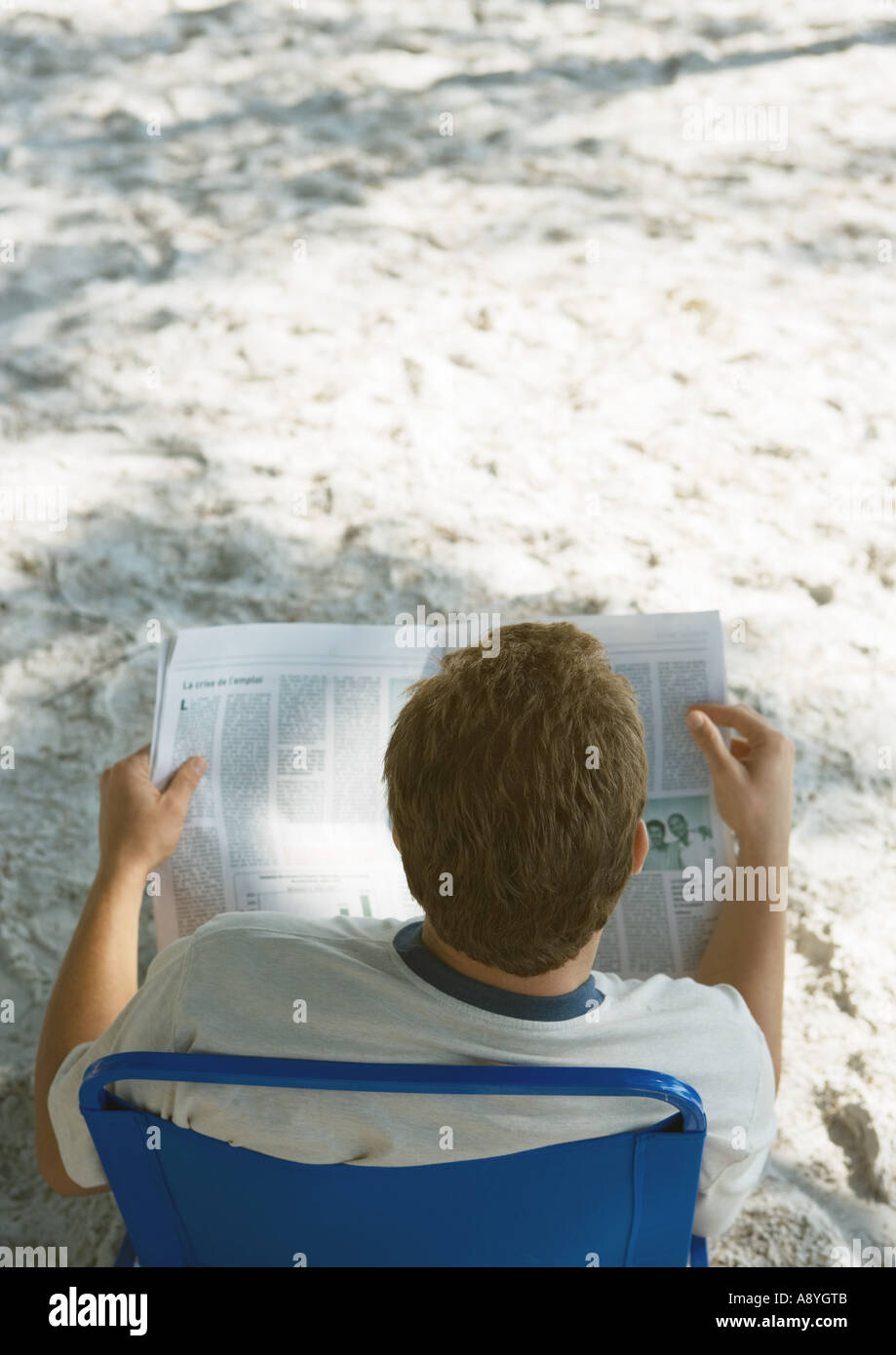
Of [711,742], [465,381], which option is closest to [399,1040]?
[711,742]

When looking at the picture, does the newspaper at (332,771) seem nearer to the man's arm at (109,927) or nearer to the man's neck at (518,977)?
the man's arm at (109,927)

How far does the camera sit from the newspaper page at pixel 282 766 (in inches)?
54.7

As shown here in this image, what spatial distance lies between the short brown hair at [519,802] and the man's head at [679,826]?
536 mm

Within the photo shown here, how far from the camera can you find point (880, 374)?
224 centimetres

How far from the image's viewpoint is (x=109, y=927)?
4.25 feet

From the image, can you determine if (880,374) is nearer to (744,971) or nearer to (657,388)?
(657,388)

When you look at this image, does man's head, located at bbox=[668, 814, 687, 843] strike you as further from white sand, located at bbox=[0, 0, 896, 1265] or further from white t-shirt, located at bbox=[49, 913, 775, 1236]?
white t-shirt, located at bbox=[49, 913, 775, 1236]

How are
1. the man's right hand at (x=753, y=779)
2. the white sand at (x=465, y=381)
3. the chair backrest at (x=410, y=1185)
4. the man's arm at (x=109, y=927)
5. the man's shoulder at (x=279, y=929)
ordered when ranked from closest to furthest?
1. the chair backrest at (x=410, y=1185)
2. the man's shoulder at (x=279, y=929)
3. the man's arm at (x=109, y=927)
4. the man's right hand at (x=753, y=779)
5. the white sand at (x=465, y=381)

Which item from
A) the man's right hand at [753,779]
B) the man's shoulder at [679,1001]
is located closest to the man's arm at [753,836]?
the man's right hand at [753,779]

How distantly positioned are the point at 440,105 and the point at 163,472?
1391 millimetres

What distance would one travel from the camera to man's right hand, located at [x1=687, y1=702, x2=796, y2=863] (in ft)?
4.48

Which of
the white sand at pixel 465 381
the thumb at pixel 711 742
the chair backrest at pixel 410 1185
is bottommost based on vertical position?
the chair backrest at pixel 410 1185

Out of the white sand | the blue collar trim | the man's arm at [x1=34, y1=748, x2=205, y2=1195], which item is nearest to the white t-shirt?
the blue collar trim
